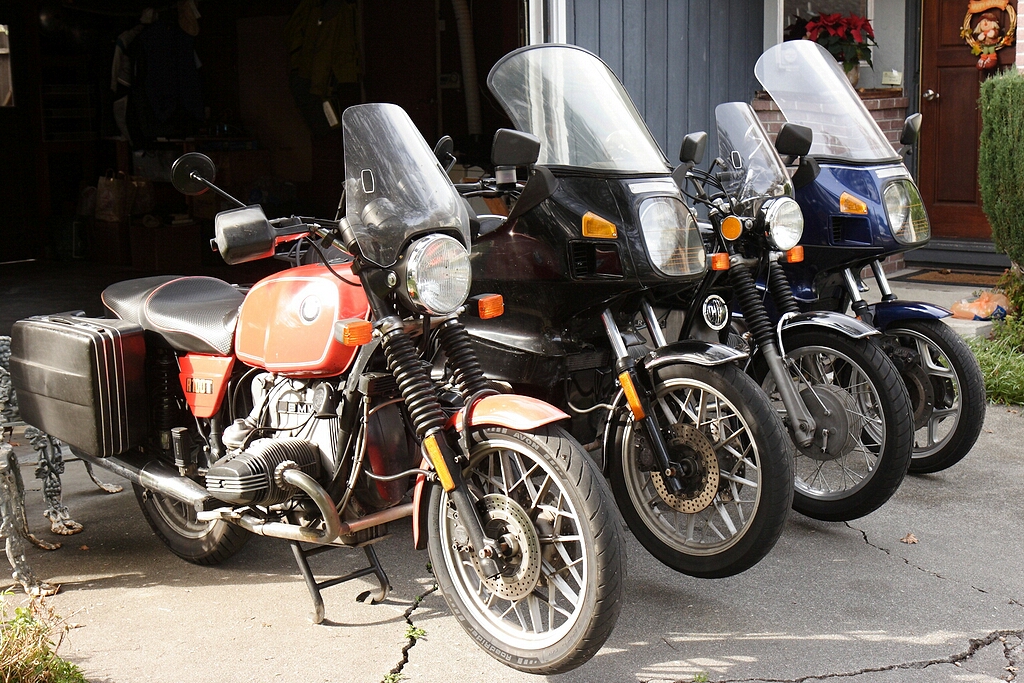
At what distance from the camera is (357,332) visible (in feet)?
9.53

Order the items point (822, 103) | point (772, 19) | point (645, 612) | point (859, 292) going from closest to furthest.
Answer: point (645, 612) < point (859, 292) < point (822, 103) < point (772, 19)

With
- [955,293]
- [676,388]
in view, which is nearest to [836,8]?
[955,293]

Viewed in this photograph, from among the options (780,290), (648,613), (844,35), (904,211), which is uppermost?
(844,35)

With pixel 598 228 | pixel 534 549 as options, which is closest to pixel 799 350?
pixel 598 228

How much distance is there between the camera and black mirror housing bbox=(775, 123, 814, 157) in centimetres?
427

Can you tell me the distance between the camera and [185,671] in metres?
3.09

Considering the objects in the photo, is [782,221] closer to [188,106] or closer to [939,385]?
[939,385]

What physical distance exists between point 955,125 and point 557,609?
7.37m

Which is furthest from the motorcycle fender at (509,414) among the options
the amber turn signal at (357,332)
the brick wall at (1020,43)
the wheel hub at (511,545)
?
the brick wall at (1020,43)

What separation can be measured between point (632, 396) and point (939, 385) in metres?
1.74

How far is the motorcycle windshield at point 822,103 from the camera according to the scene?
4633mm

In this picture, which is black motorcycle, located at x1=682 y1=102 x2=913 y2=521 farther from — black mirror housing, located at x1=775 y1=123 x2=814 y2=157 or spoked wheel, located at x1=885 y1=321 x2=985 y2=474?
spoked wheel, located at x1=885 y1=321 x2=985 y2=474

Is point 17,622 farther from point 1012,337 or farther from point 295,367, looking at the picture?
point 1012,337

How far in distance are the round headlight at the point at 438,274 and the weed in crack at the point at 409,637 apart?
1.00 m
